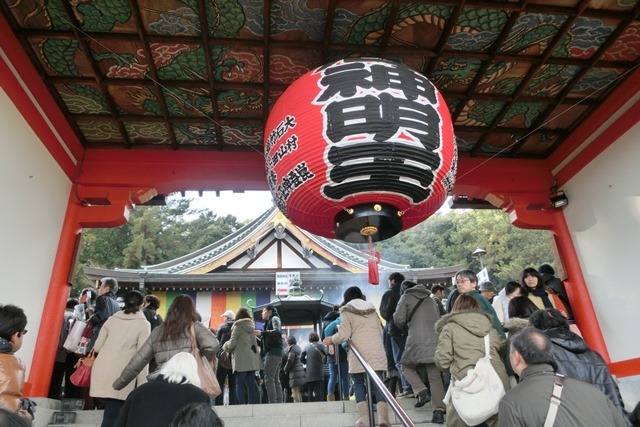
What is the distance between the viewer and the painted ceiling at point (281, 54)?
4.93m

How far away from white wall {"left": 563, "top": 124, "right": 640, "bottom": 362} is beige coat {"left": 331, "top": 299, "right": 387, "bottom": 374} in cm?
341

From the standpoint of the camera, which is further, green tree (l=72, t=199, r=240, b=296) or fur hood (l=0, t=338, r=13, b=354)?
green tree (l=72, t=199, r=240, b=296)

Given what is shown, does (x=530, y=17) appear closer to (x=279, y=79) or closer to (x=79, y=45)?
(x=279, y=79)

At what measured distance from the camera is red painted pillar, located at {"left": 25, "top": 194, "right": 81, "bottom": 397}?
572 cm

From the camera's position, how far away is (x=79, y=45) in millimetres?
5215

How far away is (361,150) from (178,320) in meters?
2.00

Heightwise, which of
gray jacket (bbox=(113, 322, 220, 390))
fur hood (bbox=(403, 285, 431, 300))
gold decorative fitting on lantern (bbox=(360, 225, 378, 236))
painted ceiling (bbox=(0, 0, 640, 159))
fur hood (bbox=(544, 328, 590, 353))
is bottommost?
fur hood (bbox=(544, 328, 590, 353))

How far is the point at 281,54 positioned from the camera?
552 cm

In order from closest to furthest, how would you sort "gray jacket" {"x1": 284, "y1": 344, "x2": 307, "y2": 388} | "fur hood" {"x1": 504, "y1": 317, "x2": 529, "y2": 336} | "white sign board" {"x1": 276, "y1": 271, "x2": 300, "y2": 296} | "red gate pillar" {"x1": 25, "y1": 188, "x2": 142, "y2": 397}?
"fur hood" {"x1": 504, "y1": 317, "x2": 529, "y2": 336}
"red gate pillar" {"x1": 25, "y1": 188, "x2": 142, "y2": 397}
"gray jacket" {"x1": 284, "y1": 344, "x2": 307, "y2": 388}
"white sign board" {"x1": 276, "y1": 271, "x2": 300, "y2": 296}

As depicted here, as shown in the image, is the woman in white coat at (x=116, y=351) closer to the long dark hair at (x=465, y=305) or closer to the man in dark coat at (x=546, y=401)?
Result: the long dark hair at (x=465, y=305)

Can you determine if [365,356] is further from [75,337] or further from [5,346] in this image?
[5,346]

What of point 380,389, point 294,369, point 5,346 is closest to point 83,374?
point 5,346

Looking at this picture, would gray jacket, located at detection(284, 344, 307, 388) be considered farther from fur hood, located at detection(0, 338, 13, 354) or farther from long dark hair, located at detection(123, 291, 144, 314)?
fur hood, located at detection(0, 338, 13, 354)

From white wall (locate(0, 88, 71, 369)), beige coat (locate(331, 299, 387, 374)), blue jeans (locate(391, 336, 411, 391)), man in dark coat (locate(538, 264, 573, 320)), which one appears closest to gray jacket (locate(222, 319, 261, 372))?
beige coat (locate(331, 299, 387, 374))
